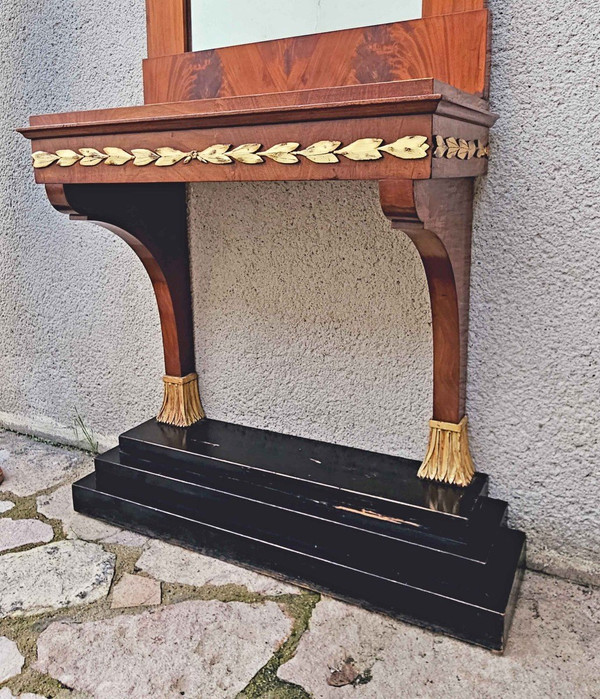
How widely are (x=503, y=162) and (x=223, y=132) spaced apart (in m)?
0.56

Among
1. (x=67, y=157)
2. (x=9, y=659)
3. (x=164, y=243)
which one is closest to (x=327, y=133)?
(x=67, y=157)

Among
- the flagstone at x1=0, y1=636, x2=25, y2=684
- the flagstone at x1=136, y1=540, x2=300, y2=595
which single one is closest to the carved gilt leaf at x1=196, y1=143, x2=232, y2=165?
the flagstone at x1=136, y1=540, x2=300, y2=595

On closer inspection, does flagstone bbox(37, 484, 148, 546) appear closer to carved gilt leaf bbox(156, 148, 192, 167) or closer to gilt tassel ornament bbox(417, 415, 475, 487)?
gilt tassel ornament bbox(417, 415, 475, 487)

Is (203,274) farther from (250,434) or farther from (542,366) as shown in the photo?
(542,366)

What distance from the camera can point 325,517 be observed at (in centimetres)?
141

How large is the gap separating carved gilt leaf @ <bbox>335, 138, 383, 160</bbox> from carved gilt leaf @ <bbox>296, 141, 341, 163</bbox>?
0.02m

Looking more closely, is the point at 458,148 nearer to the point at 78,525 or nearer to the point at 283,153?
the point at 283,153

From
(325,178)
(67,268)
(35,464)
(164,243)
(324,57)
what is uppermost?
(324,57)

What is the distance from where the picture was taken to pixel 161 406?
1918 millimetres

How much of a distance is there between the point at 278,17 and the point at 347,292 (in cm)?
60

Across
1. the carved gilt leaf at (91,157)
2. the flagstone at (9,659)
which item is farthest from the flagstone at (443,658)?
the carved gilt leaf at (91,157)

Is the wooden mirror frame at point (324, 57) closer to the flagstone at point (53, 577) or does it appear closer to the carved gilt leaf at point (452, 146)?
the carved gilt leaf at point (452, 146)

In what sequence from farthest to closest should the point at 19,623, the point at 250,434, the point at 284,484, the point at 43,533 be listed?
the point at 250,434, the point at 43,533, the point at 284,484, the point at 19,623

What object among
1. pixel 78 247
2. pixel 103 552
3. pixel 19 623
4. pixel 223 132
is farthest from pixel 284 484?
pixel 78 247
